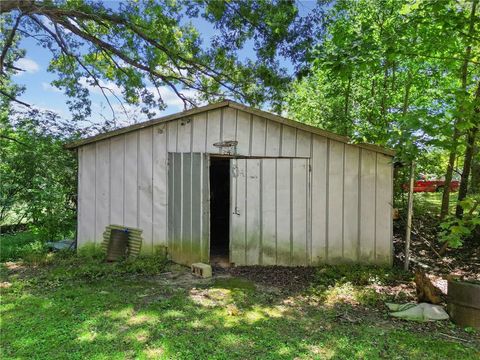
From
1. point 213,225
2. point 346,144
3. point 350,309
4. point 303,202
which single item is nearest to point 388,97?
point 346,144

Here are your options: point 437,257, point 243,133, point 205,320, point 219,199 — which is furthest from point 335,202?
point 219,199

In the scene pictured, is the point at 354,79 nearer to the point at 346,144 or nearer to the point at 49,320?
the point at 346,144

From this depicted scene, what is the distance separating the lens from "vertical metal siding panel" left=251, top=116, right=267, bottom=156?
571 cm

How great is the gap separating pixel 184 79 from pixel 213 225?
14.1ft

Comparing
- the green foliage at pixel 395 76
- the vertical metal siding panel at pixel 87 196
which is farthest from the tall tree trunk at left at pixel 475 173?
the vertical metal siding panel at pixel 87 196

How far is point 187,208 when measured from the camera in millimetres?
5812

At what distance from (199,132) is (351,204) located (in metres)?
2.88

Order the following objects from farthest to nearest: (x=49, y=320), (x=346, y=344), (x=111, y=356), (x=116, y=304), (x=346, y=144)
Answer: (x=346, y=144) < (x=116, y=304) < (x=49, y=320) < (x=346, y=344) < (x=111, y=356)

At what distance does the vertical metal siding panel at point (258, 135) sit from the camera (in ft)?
18.7

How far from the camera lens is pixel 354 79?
9.96m

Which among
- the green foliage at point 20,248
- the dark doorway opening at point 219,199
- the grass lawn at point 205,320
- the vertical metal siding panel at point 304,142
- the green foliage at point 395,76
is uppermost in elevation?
the green foliage at point 395,76

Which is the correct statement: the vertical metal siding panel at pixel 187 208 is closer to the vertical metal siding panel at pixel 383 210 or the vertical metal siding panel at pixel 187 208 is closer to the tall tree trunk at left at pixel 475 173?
the vertical metal siding panel at pixel 383 210

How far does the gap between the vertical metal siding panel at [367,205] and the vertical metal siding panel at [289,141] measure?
114 cm

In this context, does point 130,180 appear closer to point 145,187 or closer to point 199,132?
point 145,187
